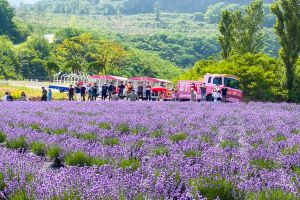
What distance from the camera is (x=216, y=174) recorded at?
16.6 feet

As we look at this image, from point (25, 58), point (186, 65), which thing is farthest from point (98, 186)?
point (186, 65)

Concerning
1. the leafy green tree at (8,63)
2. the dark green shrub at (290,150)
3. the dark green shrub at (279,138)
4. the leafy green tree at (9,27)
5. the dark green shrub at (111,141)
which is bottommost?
the dark green shrub at (111,141)

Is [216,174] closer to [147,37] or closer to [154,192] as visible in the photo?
[154,192]

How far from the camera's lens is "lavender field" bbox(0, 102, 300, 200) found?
4.32 m

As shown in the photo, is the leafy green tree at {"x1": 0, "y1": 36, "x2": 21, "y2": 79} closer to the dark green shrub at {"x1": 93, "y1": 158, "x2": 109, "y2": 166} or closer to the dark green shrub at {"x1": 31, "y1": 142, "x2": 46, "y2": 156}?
the dark green shrub at {"x1": 31, "y1": 142, "x2": 46, "y2": 156}

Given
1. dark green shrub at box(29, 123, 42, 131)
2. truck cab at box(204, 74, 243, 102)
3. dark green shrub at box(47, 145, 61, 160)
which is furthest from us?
truck cab at box(204, 74, 243, 102)

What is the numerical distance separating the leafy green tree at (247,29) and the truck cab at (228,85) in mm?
11204

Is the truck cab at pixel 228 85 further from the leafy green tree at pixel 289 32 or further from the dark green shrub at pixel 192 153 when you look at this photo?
the dark green shrub at pixel 192 153

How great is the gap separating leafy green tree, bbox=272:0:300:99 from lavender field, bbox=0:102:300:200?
2324cm

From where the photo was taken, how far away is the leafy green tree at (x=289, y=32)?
105ft

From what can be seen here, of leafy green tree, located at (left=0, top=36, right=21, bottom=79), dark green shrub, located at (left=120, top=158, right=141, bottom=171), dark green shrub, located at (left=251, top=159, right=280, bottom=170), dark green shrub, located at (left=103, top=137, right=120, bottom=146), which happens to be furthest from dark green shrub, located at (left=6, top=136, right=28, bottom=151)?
leafy green tree, located at (left=0, top=36, right=21, bottom=79)

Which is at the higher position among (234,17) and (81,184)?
(234,17)

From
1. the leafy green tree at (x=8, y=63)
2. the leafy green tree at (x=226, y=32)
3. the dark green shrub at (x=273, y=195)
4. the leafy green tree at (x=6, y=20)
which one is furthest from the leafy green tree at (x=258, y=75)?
the leafy green tree at (x=6, y=20)

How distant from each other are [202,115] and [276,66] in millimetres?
24287
